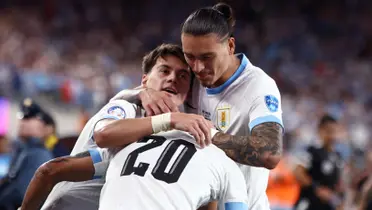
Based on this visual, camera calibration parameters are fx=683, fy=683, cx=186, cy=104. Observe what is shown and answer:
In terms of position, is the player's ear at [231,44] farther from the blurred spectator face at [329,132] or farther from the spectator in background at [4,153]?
the spectator in background at [4,153]

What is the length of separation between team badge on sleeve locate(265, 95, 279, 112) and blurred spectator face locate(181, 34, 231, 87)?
30 centimetres

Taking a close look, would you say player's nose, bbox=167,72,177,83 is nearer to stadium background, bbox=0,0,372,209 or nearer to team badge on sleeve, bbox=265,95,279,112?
team badge on sleeve, bbox=265,95,279,112

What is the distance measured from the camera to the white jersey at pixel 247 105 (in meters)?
3.51

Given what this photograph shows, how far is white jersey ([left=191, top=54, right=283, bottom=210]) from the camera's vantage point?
351 centimetres

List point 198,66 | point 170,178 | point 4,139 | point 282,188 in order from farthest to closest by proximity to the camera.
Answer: point 282,188 → point 4,139 → point 198,66 → point 170,178

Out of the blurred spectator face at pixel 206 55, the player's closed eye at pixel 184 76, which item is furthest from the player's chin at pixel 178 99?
the blurred spectator face at pixel 206 55

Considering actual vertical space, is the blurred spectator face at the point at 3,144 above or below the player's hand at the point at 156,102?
below

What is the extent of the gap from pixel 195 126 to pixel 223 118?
0.71 m

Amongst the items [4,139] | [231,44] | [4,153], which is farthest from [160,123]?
[4,153]

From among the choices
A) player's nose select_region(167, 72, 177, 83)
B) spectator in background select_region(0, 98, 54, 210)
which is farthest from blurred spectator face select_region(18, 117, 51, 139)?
player's nose select_region(167, 72, 177, 83)

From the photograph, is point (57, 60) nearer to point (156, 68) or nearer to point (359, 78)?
point (359, 78)

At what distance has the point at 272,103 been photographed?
3.47m

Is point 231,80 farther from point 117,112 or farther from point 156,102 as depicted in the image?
point 117,112

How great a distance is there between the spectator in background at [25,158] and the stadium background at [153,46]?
25.2 feet
